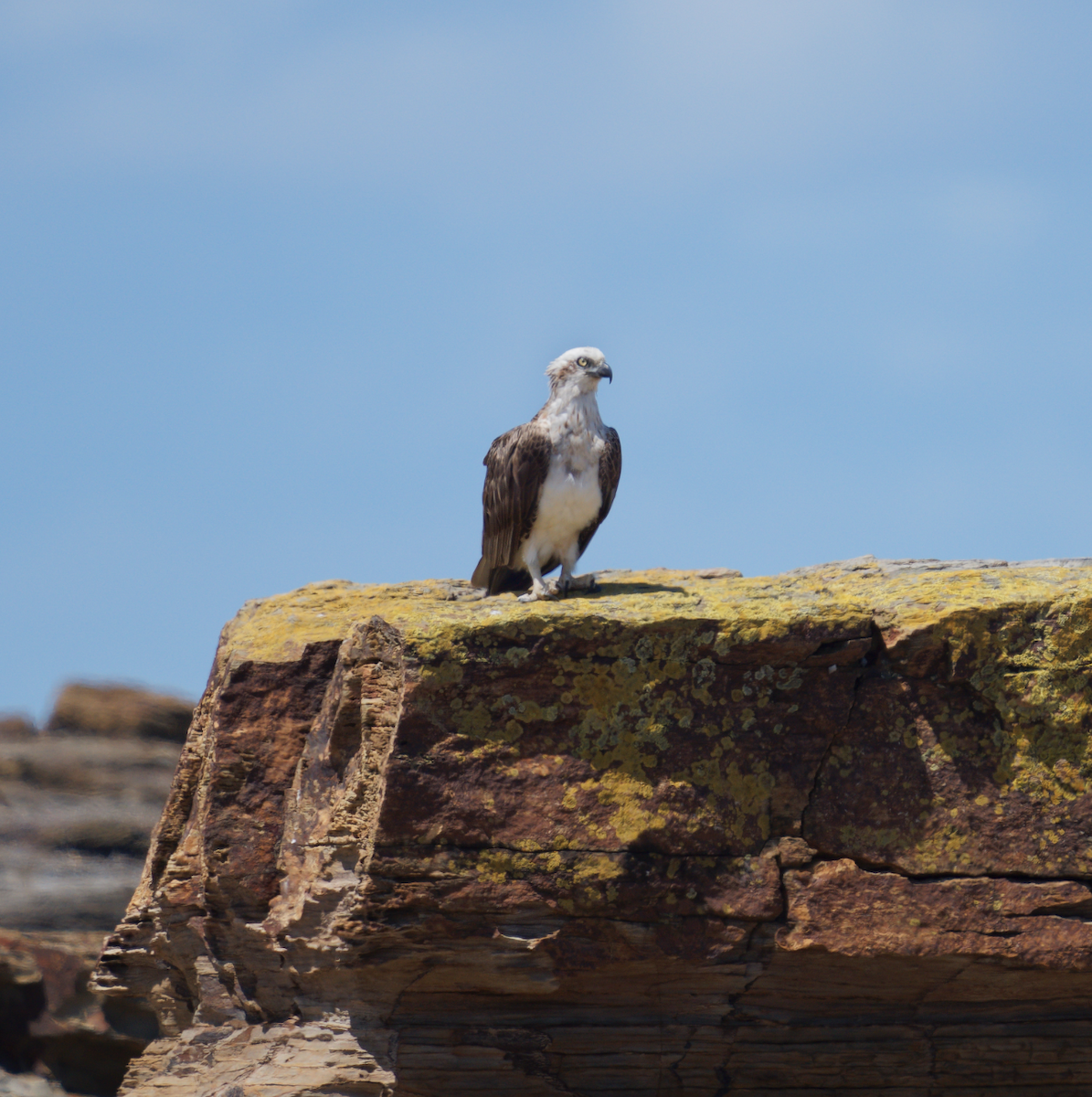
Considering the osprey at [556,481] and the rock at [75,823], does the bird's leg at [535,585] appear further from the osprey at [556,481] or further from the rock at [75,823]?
the rock at [75,823]

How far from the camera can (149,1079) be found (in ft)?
28.1

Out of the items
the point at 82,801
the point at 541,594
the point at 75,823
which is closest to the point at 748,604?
the point at 541,594

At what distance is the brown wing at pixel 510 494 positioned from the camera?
923 cm

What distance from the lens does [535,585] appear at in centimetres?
912

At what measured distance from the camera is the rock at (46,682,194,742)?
2177cm

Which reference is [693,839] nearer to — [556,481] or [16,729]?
[556,481]

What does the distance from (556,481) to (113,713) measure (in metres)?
15.1

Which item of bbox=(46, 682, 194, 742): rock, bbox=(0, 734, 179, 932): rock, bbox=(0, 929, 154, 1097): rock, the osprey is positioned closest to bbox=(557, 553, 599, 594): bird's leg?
the osprey

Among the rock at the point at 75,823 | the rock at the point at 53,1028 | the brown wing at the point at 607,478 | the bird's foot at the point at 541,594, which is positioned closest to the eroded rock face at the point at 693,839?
the bird's foot at the point at 541,594

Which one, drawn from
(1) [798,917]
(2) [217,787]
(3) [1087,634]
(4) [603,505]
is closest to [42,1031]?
(2) [217,787]

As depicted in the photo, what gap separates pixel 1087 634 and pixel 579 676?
2987mm

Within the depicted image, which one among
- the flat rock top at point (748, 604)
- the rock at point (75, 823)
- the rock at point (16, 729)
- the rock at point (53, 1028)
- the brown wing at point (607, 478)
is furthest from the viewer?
the rock at point (16, 729)

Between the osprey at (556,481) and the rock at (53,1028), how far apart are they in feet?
37.5

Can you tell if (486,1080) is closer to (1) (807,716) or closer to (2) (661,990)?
(2) (661,990)
